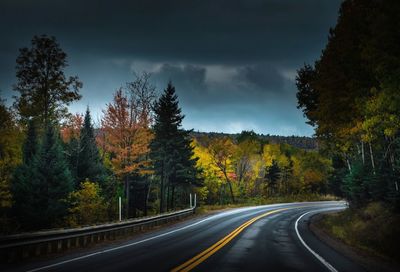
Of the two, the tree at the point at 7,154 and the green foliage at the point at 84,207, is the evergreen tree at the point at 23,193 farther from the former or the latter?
the green foliage at the point at 84,207

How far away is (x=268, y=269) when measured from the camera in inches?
380

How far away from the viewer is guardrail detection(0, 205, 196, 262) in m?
11.5

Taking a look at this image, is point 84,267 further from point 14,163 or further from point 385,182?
point 14,163

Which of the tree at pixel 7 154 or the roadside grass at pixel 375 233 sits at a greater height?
the tree at pixel 7 154

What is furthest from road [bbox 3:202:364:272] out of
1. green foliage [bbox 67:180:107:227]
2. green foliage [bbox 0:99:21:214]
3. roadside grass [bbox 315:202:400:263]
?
green foliage [bbox 0:99:21:214]

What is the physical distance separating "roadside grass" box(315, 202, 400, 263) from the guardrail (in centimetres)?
1138

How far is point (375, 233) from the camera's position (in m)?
17.1

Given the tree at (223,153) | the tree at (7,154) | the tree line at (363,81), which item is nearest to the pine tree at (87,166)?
the tree at (7,154)

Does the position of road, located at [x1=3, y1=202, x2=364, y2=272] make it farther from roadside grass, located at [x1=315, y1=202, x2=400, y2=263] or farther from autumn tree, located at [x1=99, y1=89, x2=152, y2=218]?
autumn tree, located at [x1=99, y1=89, x2=152, y2=218]

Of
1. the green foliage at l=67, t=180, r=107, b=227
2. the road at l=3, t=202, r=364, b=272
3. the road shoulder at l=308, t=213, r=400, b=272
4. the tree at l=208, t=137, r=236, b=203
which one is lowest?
the road shoulder at l=308, t=213, r=400, b=272

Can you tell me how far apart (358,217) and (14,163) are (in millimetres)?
29730

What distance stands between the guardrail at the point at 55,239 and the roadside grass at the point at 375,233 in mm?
11376

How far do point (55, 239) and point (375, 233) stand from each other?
13867mm

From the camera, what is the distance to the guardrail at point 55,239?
37.7 feet
